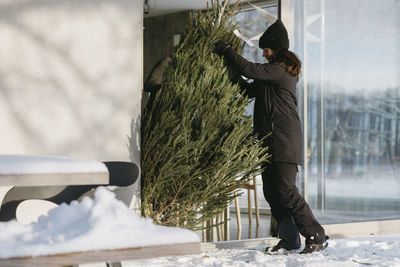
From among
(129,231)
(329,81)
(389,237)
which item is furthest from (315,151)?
(129,231)

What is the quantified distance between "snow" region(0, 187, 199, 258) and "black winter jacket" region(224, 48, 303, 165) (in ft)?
8.90

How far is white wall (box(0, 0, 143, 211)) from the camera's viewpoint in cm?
322

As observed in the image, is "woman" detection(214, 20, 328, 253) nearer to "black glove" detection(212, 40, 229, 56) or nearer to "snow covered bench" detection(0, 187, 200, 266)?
"black glove" detection(212, 40, 229, 56)

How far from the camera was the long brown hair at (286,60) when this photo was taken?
414 cm

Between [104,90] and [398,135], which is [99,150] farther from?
[398,135]

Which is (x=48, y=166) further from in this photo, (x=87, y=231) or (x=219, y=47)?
(x=219, y=47)

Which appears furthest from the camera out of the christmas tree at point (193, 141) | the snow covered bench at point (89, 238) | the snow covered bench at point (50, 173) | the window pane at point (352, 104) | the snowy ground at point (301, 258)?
the window pane at point (352, 104)

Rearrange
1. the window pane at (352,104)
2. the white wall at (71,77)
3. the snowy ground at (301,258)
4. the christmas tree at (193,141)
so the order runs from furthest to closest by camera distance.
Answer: the window pane at (352,104)
the snowy ground at (301,258)
the christmas tree at (193,141)
the white wall at (71,77)

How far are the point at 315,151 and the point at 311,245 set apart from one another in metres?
1.34

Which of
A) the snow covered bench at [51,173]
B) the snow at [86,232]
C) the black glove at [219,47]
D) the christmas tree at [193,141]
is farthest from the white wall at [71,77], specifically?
the snow at [86,232]

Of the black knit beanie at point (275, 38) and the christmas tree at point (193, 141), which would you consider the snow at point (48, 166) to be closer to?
the christmas tree at point (193, 141)

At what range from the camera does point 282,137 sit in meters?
→ 4.10

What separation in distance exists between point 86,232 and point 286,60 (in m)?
3.09

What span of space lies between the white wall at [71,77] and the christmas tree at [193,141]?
7.4 inches
